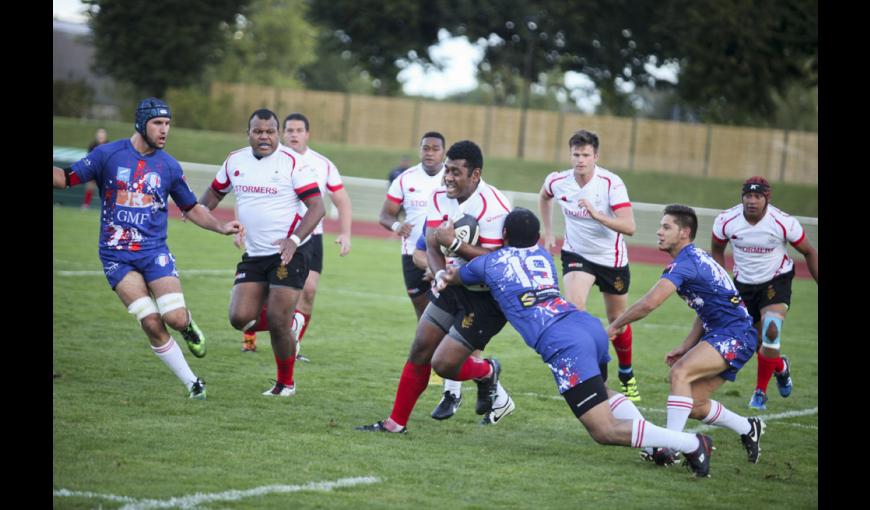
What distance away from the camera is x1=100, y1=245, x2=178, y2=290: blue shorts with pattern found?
8719 mm

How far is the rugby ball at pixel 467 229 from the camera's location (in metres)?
7.87

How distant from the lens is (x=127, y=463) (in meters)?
6.71

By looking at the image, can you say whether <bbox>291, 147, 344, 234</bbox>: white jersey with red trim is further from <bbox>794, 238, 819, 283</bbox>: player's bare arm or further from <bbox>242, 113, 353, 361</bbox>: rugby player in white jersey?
<bbox>794, 238, 819, 283</bbox>: player's bare arm

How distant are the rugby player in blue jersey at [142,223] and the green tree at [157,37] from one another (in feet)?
132

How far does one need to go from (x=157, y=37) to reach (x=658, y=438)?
44012 mm

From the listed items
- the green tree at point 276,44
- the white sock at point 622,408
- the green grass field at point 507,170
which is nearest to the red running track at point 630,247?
the green grass field at point 507,170

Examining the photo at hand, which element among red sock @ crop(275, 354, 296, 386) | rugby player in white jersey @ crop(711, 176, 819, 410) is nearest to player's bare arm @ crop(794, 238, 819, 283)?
rugby player in white jersey @ crop(711, 176, 819, 410)

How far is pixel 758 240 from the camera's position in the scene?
1040 cm

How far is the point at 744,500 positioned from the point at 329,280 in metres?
12.9

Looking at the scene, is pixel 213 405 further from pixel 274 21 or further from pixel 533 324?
pixel 274 21

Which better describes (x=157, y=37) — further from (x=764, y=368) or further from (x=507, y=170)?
(x=764, y=368)

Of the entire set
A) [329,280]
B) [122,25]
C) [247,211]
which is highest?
[122,25]

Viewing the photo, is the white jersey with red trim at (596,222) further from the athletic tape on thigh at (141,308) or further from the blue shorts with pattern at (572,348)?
the athletic tape on thigh at (141,308)

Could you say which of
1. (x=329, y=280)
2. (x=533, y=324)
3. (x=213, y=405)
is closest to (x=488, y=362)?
(x=533, y=324)
